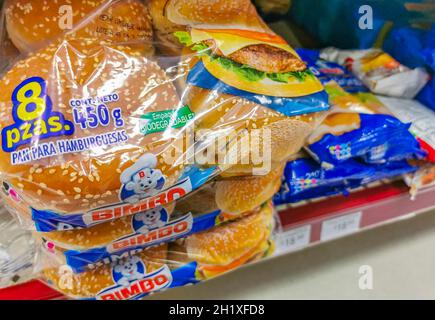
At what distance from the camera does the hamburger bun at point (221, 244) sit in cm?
84

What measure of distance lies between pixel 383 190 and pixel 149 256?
1.78 feet

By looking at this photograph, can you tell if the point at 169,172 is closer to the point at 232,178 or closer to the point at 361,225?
the point at 232,178

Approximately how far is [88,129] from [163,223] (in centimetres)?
22

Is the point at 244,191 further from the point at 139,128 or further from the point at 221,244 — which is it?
the point at 139,128

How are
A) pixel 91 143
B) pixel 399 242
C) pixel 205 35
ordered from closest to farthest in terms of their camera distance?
pixel 91 143
pixel 205 35
pixel 399 242

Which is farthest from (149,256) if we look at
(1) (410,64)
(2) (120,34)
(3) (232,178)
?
(1) (410,64)

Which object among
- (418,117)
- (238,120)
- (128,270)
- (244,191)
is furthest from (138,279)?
(418,117)

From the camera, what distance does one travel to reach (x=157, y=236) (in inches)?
30.0

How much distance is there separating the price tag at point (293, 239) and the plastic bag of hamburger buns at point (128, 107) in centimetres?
26

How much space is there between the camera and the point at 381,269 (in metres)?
1.14

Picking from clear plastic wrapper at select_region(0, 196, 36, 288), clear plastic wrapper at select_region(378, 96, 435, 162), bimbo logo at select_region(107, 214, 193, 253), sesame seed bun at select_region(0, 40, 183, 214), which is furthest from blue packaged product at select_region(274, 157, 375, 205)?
clear plastic wrapper at select_region(0, 196, 36, 288)

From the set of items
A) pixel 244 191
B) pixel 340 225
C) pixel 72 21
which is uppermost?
pixel 72 21

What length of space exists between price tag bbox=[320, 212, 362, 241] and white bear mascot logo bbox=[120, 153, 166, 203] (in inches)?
19.4
